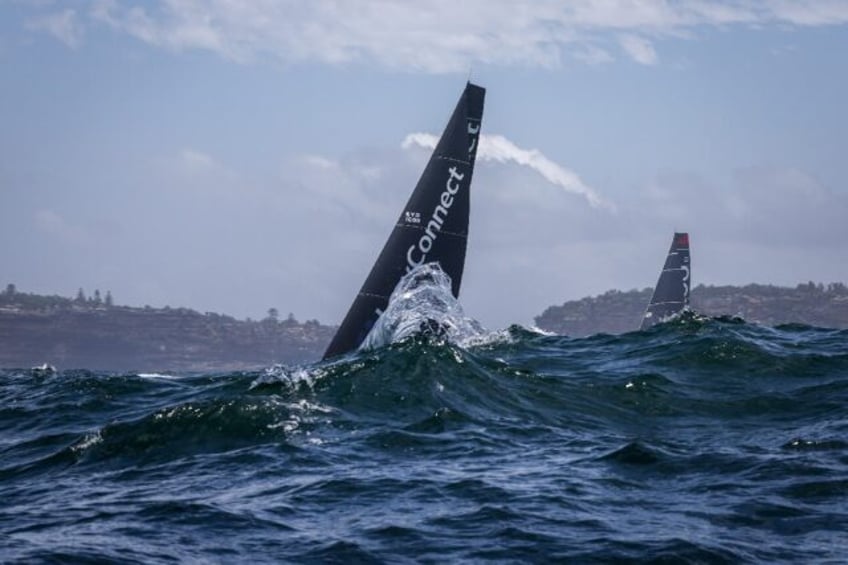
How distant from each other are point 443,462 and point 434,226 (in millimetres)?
9025

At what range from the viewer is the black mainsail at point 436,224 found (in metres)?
21.8

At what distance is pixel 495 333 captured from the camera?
80.2ft

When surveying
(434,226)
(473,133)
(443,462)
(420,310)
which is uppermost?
(473,133)

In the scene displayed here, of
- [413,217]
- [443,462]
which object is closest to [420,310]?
[413,217]

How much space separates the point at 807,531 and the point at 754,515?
1.74 feet

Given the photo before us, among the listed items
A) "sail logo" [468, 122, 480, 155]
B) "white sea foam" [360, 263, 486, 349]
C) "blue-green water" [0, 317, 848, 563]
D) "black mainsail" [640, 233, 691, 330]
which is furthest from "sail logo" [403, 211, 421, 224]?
"black mainsail" [640, 233, 691, 330]

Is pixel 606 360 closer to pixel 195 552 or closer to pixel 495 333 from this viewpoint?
pixel 495 333

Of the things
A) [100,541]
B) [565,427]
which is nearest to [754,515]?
[565,427]

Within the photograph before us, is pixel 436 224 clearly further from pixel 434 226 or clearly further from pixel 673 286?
pixel 673 286

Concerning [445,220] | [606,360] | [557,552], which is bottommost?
[557,552]

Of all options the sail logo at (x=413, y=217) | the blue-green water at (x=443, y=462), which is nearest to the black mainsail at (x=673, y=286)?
the blue-green water at (x=443, y=462)

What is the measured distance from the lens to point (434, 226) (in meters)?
21.8

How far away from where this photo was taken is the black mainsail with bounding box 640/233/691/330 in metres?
43.5

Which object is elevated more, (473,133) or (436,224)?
(473,133)
